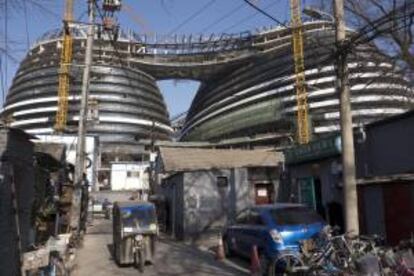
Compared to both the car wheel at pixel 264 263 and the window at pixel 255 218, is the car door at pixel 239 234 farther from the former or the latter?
the car wheel at pixel 264 263

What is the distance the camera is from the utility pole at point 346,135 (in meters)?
12.3

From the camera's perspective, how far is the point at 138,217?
59.6 feet

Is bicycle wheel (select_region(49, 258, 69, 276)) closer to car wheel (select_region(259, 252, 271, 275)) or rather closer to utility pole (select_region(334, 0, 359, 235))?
car wheel (select_region(259, 252, 271, 275))

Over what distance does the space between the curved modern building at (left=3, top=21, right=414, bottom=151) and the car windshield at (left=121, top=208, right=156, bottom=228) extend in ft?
244

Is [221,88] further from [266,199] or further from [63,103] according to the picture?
[266,199]

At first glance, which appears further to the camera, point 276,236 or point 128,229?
point 128,229

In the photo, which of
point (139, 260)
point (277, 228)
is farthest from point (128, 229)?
point (277, 228)

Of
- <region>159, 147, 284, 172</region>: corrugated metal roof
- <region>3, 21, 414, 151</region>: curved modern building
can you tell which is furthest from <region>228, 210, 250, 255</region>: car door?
Result: <region>3, 21, 414, 151</region>: curved modern building

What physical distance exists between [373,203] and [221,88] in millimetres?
114337

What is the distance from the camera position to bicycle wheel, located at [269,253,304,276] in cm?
1255

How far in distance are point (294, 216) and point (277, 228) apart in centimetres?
71

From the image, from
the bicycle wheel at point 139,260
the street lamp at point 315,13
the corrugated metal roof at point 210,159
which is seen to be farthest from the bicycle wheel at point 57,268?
the corrugated metal roof at point 210,159

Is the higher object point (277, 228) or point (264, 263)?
point (277, 228)

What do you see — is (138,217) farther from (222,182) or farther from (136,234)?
(222,182)
